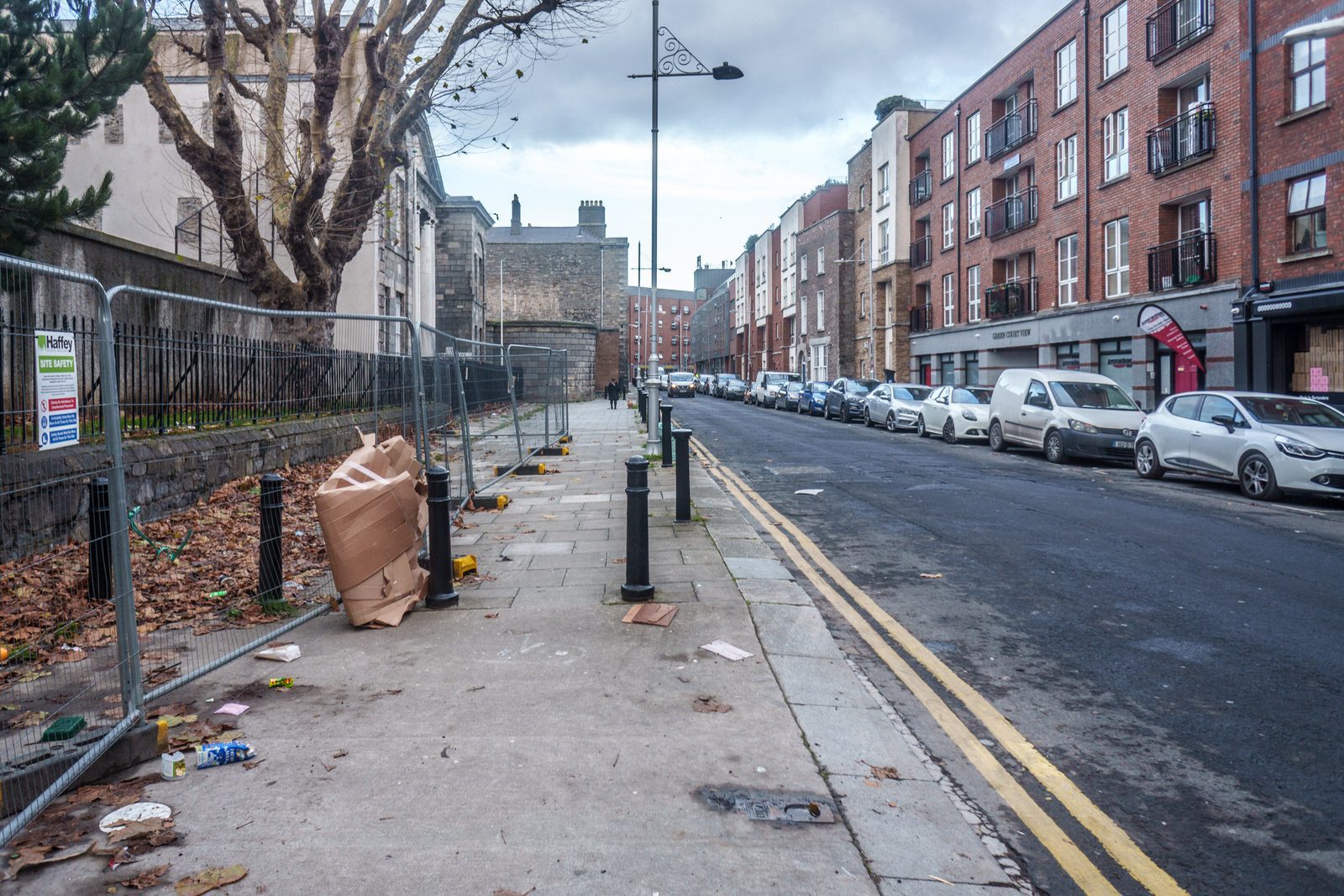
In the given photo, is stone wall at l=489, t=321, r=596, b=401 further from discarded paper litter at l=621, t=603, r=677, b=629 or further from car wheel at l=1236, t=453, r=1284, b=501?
discarded paper litter at l=621, t=603, r=677, b=629

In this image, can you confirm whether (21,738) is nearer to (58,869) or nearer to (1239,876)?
(58,869)

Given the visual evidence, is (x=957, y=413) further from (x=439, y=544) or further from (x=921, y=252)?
(x=921, y=252)

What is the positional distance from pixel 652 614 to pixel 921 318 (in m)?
38.1

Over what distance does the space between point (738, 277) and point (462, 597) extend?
8596 centimetres

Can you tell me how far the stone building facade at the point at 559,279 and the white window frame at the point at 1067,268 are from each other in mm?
37881

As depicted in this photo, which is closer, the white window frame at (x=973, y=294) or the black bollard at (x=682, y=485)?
the black bollard at (x=682, y=485)

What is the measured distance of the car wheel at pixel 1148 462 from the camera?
582 inches

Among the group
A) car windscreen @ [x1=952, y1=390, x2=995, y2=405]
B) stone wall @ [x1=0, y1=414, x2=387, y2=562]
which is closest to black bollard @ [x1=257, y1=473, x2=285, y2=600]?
stone wall @ [x1=0, y1=414, x2=387, y2=562]

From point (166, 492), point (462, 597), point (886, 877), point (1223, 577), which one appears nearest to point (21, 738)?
point (462, 597)

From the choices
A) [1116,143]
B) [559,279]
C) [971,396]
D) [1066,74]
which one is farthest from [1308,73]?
[559,279]

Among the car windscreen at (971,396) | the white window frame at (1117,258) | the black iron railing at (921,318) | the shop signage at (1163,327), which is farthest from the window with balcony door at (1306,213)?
the black iron railing at (921,318)

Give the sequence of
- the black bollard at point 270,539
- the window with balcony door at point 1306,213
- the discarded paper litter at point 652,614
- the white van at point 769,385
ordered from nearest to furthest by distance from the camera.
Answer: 1. the discarded paper litter at point 652,614
2. the black bollard at point 270,539
3. the window with balcony door at point 1306,213
4. the white van at point 769,385

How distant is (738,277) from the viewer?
9056 centimetres

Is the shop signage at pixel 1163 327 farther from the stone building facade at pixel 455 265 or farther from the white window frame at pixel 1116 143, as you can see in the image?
the stone building facade at pixel 455 265
